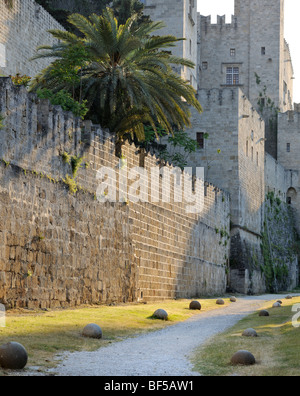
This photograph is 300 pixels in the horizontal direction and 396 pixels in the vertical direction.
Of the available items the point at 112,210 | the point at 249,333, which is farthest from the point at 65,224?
the point at 249,333

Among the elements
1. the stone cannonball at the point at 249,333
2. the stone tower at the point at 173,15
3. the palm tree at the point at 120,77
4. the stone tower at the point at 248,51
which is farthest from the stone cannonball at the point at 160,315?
the stone tower at the point at 248,51

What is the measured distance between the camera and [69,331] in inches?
504

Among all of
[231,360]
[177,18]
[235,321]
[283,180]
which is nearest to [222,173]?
[177,18]

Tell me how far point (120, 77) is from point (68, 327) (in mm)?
→ 11604

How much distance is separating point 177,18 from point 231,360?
37.8 m

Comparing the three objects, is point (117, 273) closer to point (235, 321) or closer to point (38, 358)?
point (235, 321)

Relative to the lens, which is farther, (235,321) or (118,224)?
(118,224)

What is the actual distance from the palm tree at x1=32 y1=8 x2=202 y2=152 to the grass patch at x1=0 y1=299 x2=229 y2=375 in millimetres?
7127

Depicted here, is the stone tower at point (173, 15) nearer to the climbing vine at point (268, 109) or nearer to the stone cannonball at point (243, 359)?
the climbing vine at point (268, 109)

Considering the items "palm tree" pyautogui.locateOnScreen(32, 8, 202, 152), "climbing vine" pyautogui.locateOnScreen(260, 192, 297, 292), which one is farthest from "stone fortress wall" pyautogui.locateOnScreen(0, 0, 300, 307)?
"palm tree" pyautogui.locateOnScreen(32, 8, 202, 152)

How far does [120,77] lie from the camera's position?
2325 centimetres

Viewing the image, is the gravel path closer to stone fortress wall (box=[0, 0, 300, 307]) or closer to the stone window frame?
stone fortress wall (box=[0, 0, 300, 307])

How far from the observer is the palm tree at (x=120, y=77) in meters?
23.4

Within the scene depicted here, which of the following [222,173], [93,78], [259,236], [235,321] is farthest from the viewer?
[259,236]
